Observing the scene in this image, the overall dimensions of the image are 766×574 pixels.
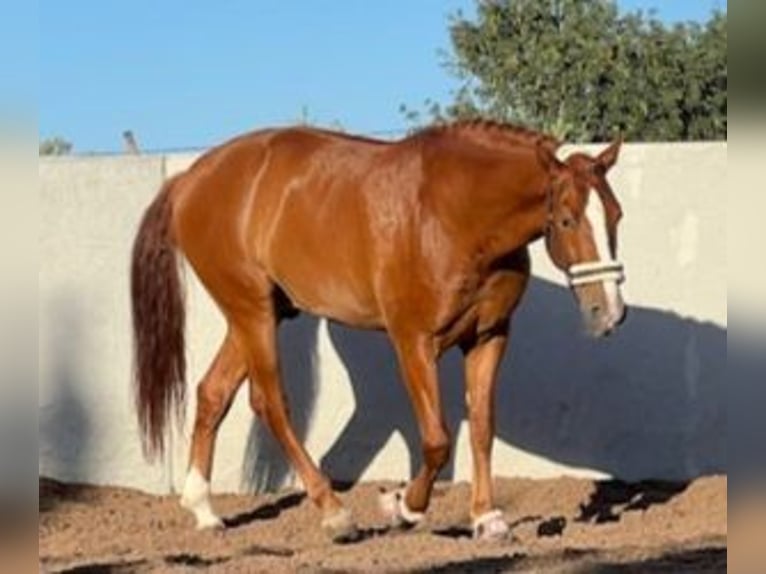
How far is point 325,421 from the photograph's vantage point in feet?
29.1

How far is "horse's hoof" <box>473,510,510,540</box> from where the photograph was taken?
22.3 ft

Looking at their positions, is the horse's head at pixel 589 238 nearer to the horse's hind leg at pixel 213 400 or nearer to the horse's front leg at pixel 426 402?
the horse's front leg at pixel 426 402

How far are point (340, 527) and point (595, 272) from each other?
1.84 metres

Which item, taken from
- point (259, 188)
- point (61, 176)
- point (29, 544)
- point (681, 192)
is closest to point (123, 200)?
point (61, 176)

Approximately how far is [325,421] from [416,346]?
86.3 inches

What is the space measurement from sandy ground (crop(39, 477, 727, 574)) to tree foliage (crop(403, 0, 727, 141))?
12.9m

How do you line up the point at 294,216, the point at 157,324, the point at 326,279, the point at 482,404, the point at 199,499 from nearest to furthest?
the point at 482,404
the point at 326,279
the point at 294,216
the point at 199,499
the point at 157,324

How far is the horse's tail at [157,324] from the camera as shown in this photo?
7.97 meters

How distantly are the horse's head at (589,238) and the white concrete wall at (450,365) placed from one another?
84.9 inches

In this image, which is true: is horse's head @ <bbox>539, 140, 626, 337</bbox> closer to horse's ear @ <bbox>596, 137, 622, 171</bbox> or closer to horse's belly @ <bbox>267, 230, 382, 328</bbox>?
horse's ear @ <bbox>596, 137, 622, 171</bbox>

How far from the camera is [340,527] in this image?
23.6 ft

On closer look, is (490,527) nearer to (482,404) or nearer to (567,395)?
(482,404)

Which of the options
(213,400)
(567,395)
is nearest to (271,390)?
(213,400)

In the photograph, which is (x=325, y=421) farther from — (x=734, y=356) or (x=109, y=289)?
(x=734, y=356)
